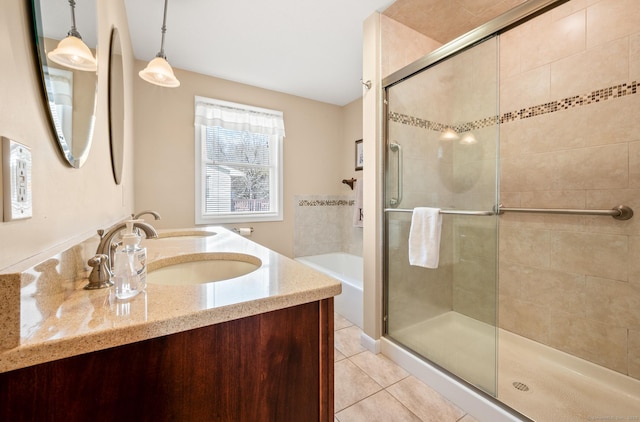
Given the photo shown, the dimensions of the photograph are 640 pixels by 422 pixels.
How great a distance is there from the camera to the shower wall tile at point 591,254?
4.86 feet

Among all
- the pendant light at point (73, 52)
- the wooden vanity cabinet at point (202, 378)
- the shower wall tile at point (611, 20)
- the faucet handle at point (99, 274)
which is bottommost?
the wooden vanity cabinet at point (202, 378)

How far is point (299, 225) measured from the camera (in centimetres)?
331

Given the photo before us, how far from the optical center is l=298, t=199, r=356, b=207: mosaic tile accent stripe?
11.0ft

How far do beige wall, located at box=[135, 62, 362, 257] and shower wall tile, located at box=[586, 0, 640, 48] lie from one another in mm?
2110

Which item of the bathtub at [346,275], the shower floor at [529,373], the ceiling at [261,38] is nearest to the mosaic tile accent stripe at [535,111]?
the ceiling at [261,38]

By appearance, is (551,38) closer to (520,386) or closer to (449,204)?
(449,204)

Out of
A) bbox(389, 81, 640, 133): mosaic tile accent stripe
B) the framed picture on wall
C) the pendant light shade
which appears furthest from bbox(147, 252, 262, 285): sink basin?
the framed picture on wall

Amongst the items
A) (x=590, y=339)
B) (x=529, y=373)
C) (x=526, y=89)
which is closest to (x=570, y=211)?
(x=590, y=339)

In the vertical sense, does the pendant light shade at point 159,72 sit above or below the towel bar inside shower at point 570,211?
above

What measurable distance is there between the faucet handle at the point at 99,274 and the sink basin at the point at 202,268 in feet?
→ 1.10

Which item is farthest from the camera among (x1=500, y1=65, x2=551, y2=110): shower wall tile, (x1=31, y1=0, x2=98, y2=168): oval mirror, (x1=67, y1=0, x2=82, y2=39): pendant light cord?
(x1=500, y1=65, x2=551, y2=110): shower wall tile

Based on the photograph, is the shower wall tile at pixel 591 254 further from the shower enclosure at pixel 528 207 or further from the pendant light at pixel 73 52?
the pendant light at pixel 73 52

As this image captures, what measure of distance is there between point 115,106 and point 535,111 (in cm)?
263

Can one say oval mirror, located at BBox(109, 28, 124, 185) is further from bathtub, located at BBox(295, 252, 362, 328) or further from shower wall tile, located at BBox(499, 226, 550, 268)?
shower wall tile, located at BBox(499, 226, 550, 268)
